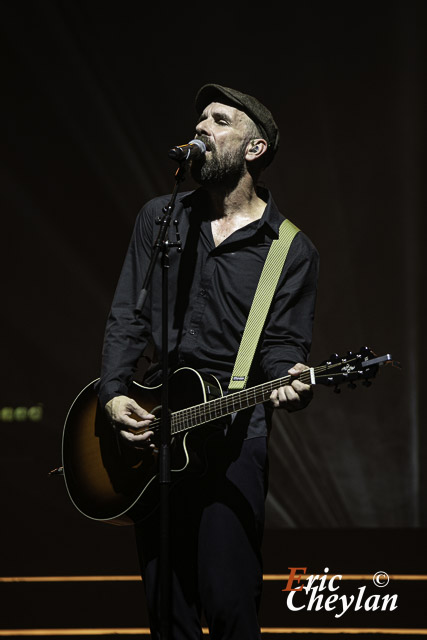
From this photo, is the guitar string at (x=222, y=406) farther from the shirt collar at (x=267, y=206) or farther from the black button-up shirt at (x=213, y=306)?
the shirt collar at (x=267, y=206)

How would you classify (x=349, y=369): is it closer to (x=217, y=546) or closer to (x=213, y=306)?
(x=213, y=306)

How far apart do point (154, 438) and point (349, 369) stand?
2.21 feet

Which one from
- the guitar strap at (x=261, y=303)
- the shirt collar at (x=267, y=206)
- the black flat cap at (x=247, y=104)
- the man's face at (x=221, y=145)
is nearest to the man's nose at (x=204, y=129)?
the man's face at (x=221, y=145)

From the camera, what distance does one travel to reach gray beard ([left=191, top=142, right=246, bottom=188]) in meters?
2.43

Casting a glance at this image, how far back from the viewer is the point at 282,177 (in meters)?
5.58

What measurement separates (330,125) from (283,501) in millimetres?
3022

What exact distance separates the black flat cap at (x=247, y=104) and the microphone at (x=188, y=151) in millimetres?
260

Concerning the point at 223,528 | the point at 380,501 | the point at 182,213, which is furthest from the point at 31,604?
the point at 380,501

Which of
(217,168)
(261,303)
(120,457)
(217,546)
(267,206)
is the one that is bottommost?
(217,546)

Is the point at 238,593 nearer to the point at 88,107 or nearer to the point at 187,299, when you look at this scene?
the point at 187,299

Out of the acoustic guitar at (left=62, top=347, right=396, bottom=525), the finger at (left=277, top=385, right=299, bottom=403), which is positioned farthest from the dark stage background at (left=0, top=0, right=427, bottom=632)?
the finger at (left=277, top=385, right=299, bottom=403)

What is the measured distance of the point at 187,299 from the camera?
2414 millimetres

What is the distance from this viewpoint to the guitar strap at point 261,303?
7.39 ft

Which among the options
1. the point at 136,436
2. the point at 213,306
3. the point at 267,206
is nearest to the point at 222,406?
the point at 136,436
